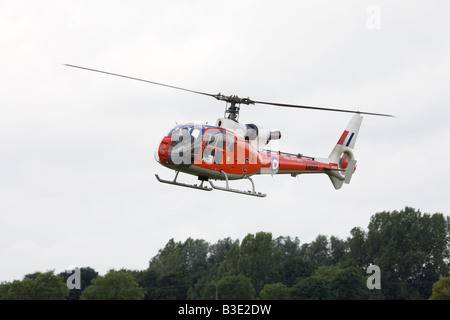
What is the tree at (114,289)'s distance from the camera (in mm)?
69438

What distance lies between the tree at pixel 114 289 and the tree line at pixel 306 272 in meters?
0.08

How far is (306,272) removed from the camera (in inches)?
3371

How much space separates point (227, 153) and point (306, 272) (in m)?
56.4

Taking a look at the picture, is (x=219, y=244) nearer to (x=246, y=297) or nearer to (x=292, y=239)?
(x=292, y=239)

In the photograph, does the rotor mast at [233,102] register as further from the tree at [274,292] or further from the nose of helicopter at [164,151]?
the tree at [274,292]

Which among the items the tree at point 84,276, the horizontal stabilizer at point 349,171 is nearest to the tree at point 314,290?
the tree at point 84,276

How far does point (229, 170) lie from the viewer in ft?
102

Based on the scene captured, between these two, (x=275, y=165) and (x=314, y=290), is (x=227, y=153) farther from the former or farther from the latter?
(x=314, y=290)

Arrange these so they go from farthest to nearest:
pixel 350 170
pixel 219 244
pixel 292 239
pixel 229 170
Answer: pixel 292 239 → pixel 219 244 → pixel 350 170 → pixel 229 170

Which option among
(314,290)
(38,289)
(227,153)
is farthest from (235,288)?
(227,153)

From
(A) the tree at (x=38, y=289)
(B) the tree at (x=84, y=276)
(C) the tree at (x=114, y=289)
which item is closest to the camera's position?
(A) the tree at (x=38, y=289)

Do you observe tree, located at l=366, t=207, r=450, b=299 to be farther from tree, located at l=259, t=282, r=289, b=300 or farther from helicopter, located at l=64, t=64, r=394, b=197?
helicopter, located at l=64, t=64, r=394, b=197
